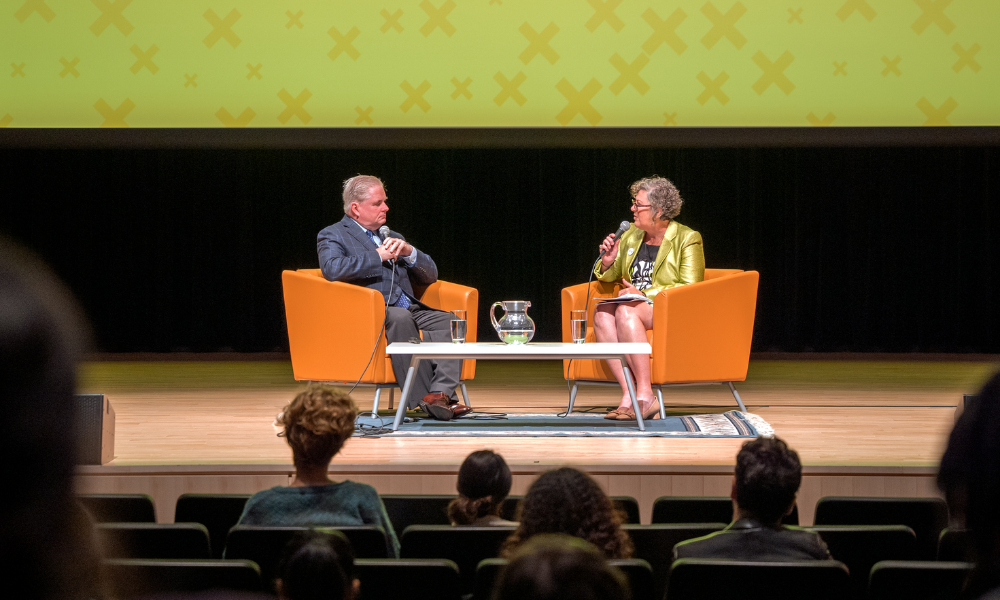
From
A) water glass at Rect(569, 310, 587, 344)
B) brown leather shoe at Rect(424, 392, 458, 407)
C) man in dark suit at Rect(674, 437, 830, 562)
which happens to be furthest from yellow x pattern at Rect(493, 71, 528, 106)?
man in dark suit at Rect(674, 437, 830, 562)

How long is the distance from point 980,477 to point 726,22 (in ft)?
19.5

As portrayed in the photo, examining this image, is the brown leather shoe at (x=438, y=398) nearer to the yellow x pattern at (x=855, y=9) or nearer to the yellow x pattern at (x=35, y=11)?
the yellow x pattern at (x=855, y=9)

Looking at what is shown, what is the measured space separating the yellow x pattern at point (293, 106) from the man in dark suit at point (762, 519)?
517 cm

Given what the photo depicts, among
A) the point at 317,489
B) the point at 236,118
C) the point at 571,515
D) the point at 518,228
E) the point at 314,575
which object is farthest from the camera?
the point at 518,228

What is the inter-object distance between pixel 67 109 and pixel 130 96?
444 mm

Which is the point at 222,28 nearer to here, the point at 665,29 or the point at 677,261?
the point at 665,29

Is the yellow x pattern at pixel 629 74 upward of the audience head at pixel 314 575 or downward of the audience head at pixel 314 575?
upward

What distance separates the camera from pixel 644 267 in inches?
173

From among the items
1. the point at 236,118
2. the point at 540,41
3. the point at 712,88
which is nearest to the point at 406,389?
the point at 540,41

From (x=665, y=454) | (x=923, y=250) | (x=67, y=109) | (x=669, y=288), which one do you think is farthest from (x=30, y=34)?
(x=923, y=250)

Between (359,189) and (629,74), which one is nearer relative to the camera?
(359,189)

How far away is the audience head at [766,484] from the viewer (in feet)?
5.27

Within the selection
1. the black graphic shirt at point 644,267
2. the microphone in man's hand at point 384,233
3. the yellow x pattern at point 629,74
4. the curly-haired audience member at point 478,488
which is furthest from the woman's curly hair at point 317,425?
the yellow x pattern at point 629,74

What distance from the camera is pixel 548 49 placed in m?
6.17
